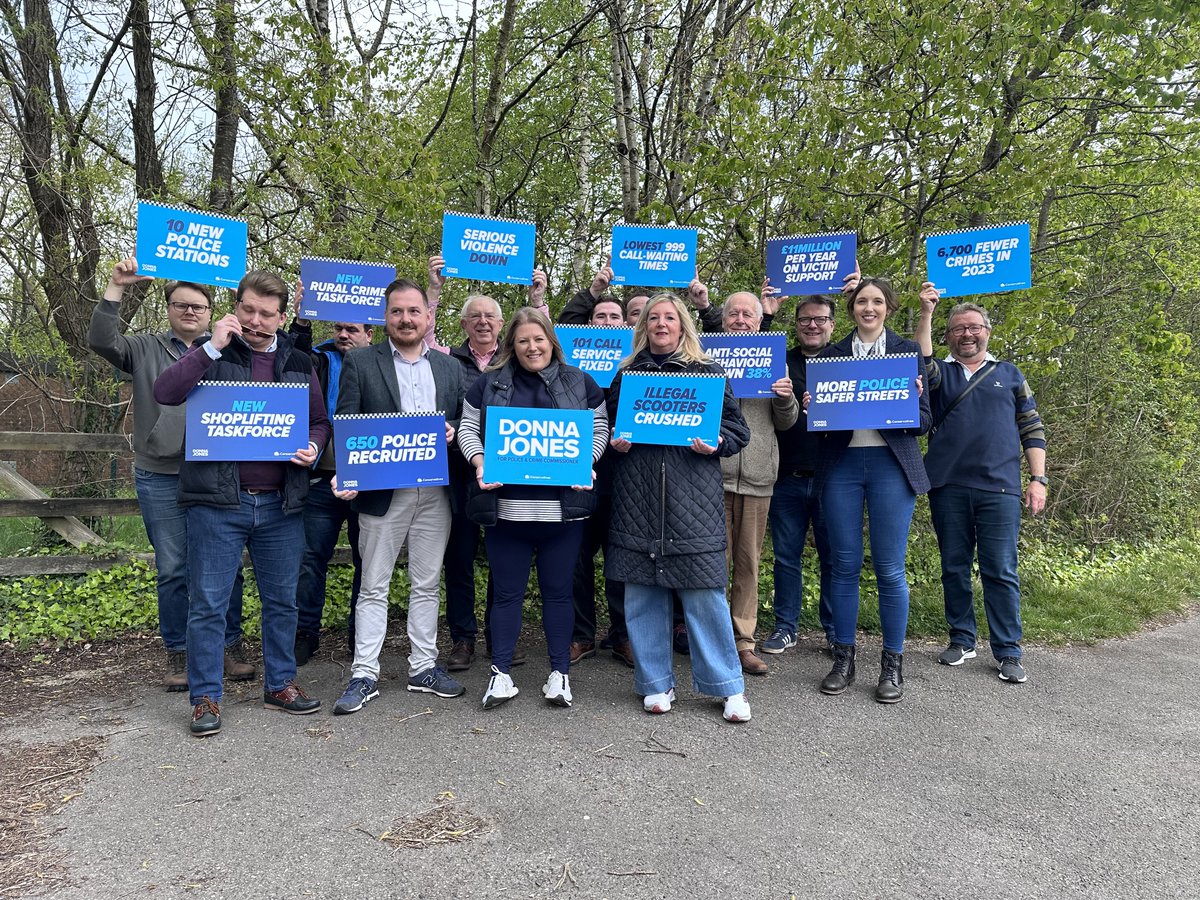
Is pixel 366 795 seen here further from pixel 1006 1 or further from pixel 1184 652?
pixel 1006 1

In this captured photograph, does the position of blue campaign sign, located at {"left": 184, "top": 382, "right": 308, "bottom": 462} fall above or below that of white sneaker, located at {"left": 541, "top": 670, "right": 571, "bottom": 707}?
above

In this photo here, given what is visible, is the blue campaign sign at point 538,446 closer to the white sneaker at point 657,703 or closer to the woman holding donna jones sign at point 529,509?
the woman holding donna jones sign at point 529,509

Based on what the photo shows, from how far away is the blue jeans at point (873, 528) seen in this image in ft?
15.1

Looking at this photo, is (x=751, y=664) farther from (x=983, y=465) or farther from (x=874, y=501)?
(x=983, y=465)

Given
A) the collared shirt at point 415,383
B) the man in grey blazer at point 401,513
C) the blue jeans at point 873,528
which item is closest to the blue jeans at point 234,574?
the man in grey blazer at point 401,513

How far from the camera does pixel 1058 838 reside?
10.2 feet

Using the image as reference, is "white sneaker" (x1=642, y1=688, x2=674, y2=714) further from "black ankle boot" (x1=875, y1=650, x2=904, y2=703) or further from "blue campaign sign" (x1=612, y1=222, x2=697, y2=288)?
"blue campaign sign" (x1=612, y1=222, x2=697, y2=288)

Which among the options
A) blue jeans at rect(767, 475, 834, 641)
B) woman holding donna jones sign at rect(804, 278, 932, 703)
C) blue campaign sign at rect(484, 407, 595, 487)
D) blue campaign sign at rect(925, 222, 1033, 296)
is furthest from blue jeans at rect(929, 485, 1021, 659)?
blue campaign sign at rect(484, 407, 595, 487)

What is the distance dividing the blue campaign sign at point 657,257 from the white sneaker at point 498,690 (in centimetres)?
313

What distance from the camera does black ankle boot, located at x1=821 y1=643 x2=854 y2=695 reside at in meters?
4.69

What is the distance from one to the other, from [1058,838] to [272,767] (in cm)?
345

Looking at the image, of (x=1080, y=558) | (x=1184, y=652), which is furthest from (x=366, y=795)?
(x=1080, y=558)

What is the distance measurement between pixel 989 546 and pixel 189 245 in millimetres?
5407

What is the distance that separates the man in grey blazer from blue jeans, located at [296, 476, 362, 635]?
1.82 ft
